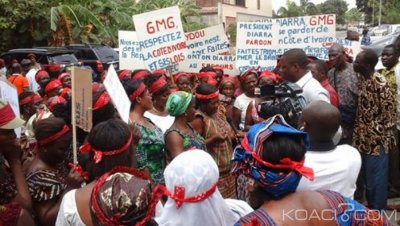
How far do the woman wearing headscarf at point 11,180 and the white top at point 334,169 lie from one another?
1.46 metres

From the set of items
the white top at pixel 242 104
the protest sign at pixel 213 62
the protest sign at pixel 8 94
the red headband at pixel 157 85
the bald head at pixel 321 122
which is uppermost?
the protest sign at pixel 8 94

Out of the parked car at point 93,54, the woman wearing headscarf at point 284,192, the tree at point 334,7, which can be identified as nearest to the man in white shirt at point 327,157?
the woman wearing headscarf at point 284,192

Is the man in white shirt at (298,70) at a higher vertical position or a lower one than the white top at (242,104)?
higher

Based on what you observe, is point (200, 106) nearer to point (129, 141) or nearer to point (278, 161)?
point (129, 141)

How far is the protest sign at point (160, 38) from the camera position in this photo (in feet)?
22.3

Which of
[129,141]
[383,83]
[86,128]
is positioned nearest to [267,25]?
[383,83]

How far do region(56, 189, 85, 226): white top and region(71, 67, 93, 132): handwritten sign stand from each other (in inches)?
35.8

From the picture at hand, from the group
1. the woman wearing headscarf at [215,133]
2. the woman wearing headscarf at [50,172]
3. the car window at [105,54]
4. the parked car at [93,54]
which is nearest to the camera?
the woman wearing headscarf at [50,172]

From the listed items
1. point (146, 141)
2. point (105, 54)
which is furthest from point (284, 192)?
point (105, 54)

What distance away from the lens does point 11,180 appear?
8.96 feet

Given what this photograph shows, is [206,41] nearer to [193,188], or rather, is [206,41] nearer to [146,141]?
[146,141]

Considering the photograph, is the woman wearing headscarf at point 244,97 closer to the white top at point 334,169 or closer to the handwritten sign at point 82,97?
the handwritten sign at point 82,97

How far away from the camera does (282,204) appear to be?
7.05 feet

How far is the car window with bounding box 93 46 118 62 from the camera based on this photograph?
14102mm
